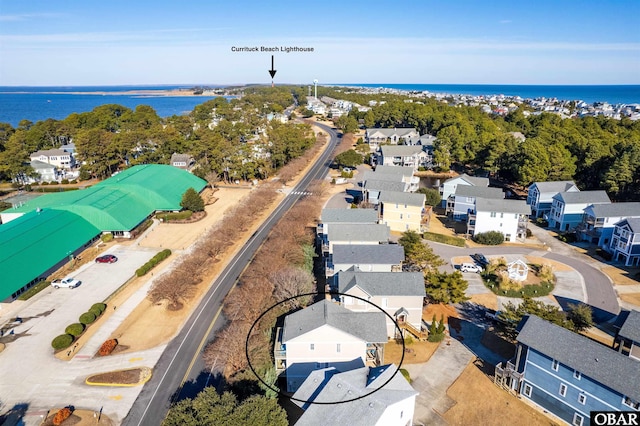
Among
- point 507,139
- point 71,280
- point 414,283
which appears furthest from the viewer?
point 507,139

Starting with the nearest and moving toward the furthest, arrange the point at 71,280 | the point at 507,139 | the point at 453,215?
the point at 71,280 < the point at 453,215 < the point at 507,139

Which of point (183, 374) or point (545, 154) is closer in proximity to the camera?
point (183, 374)

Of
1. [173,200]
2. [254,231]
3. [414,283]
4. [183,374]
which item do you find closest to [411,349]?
[414,283]

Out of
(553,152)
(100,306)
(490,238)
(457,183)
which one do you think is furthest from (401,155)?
(100,306)

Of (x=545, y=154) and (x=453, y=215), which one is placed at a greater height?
(x=545, y=154)

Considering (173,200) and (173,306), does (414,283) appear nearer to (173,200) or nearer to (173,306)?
(173,306)

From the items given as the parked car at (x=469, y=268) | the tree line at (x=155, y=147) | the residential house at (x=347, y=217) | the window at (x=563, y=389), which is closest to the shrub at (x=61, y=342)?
the residential house at (x=347, y=217)

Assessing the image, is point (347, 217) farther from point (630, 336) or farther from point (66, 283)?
point (66, 283)

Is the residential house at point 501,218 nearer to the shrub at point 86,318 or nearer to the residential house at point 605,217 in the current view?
the residential house at point 605,217
